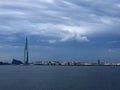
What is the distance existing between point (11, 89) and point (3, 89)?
2948mm

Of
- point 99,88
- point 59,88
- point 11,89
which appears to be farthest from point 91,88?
point 11,89

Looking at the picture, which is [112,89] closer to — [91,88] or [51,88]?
[91,88]

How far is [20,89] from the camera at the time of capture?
110312 mm

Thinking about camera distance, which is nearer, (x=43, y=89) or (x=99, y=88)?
(x=43, y=89)

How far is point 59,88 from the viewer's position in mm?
114312

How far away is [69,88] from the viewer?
114 meters

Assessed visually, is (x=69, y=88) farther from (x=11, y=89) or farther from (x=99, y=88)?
(x=11, y=89)

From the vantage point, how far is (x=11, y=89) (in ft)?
359

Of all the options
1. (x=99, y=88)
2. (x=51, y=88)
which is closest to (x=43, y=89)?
(x=51, y=88)

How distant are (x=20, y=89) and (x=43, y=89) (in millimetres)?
7606

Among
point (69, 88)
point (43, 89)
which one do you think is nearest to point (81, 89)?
point (69, 88)

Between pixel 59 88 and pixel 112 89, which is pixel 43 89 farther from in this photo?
pixel 112 89

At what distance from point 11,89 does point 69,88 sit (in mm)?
19278

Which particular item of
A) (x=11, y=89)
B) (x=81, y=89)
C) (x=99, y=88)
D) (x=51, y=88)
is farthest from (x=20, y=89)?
(x=99, y=88)
